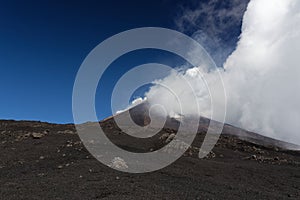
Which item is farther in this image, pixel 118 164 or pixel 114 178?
pixel 118 164

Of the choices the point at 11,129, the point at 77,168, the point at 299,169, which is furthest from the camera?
the point at 11,129

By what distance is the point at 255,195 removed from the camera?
16.5 meters

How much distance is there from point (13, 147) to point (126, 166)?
1509 centimetres

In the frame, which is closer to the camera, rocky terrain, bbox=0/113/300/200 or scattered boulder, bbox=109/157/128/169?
rocky terrain, bbox=0/113/300/200

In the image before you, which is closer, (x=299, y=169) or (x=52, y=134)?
(x=299, y=169)

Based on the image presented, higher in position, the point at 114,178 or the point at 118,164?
the point at 118,164

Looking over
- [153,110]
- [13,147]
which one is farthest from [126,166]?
[153,110]

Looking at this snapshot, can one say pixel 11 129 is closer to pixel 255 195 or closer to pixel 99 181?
pixel 99 181

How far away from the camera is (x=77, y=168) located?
65.7 feet

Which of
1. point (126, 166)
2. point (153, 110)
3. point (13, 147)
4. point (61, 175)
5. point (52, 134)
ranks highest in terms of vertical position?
point (153, 110)

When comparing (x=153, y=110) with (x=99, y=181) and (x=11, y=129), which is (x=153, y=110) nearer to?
(x=11, y=129)

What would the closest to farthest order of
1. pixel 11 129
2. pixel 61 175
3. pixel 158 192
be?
pixel 158 192 → pixel 61 175 → pixel 11 129

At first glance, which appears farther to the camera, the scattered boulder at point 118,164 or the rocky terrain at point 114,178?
the scattered boulder at point 118,164

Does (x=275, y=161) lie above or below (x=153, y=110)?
below
